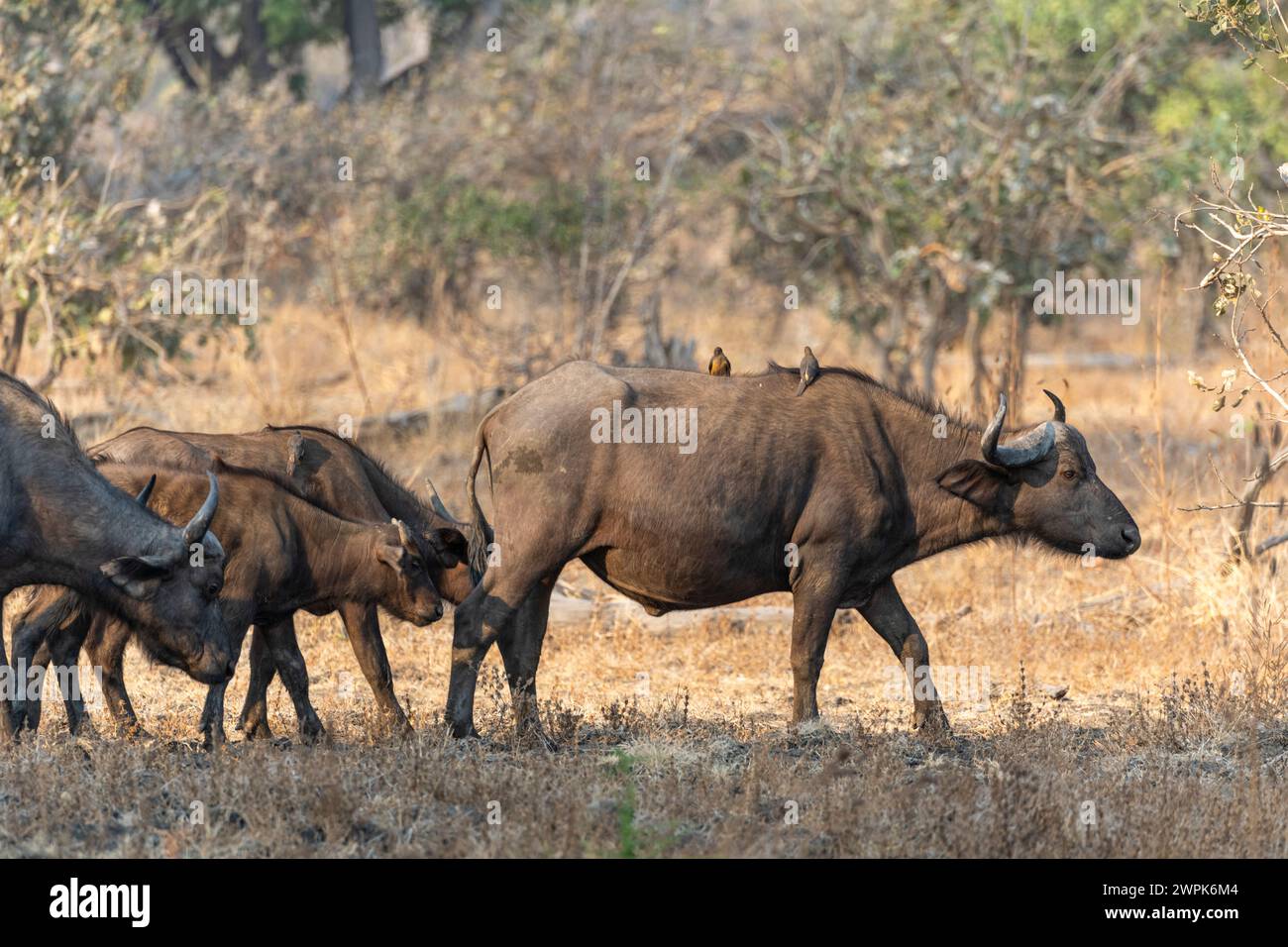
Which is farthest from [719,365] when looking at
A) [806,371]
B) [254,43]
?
[254,43]

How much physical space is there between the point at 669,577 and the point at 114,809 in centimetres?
298

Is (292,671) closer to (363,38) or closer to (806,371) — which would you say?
(806,371)

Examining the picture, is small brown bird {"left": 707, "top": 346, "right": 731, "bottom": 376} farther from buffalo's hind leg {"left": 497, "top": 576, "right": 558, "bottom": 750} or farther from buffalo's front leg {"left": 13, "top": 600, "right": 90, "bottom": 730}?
buffalo's front leg {"left": 13, "top": 600, "right": 90, "bottom": 730}

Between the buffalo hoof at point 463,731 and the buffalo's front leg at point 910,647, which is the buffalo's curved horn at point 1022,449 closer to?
the buffalo's front leg at point 910,647

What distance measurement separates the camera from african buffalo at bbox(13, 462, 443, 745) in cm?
841

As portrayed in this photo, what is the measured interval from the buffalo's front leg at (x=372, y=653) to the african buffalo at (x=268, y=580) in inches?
2.7

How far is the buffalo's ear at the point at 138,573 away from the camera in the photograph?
7.59m

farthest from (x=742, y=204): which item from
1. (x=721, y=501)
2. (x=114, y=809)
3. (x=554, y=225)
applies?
(x=114, y=809)

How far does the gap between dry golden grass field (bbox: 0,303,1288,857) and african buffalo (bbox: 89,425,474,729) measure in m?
0.36

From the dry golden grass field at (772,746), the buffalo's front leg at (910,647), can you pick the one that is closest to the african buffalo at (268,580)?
the dry golden grass field at (772,746)

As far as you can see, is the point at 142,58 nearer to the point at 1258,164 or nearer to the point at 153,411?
the point at 153,411

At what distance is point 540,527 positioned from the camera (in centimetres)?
823

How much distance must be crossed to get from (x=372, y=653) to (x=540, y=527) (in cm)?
127

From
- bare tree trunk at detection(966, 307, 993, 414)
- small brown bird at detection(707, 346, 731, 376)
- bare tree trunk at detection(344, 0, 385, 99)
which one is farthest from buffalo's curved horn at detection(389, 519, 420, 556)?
bare tree trunk at detection(344, 0, 385, 99)
